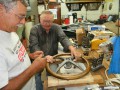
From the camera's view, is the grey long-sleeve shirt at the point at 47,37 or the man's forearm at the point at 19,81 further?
the grey long-sleeve shirt at the point at 47,37

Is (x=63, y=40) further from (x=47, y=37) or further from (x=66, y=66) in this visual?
(x=66, y=66)

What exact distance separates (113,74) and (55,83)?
1.70 feet

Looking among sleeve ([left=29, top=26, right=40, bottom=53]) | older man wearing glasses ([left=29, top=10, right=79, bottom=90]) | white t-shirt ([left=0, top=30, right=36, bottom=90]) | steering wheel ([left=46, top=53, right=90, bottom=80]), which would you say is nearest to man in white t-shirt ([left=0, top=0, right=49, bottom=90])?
white t-shirt ([left=0, top=30, right=36, bottom=90])

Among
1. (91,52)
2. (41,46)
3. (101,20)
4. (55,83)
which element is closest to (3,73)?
(55,83)

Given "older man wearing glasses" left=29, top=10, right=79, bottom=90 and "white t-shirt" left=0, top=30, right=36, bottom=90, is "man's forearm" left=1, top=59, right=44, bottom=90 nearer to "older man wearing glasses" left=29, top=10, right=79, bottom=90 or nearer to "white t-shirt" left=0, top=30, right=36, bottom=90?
"white t-shirt" left=0, top=30, right=36, bottom=90

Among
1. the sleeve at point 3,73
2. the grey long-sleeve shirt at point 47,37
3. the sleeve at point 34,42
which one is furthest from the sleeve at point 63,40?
the sleeve at point 3,73

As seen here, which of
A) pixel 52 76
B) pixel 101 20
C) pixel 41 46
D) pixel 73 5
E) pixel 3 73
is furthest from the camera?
pixel 73 5

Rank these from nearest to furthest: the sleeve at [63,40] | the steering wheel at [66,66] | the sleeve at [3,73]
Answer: the sleeve at [3,73]
the steering wheel at [66,66]
the sleeve at [63,40]

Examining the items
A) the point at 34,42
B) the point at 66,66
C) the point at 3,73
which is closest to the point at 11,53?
the point at 3,73

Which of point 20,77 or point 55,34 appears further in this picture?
point 55,34

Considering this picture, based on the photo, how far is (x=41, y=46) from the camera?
257 centimetres

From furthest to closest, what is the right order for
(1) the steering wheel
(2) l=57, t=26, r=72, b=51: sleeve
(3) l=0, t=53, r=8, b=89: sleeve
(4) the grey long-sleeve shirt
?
(4) the grey long-sleeve shirt < (2) l=57, t=26, r=72, b=51: sleeve < (1) the steering wheel < (3) l=0, t=53, r=8, b=89: sleeve

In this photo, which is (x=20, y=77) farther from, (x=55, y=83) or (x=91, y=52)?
(x=91, y=52)

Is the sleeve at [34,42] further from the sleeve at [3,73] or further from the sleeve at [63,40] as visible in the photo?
the sleeve at [3,73]
